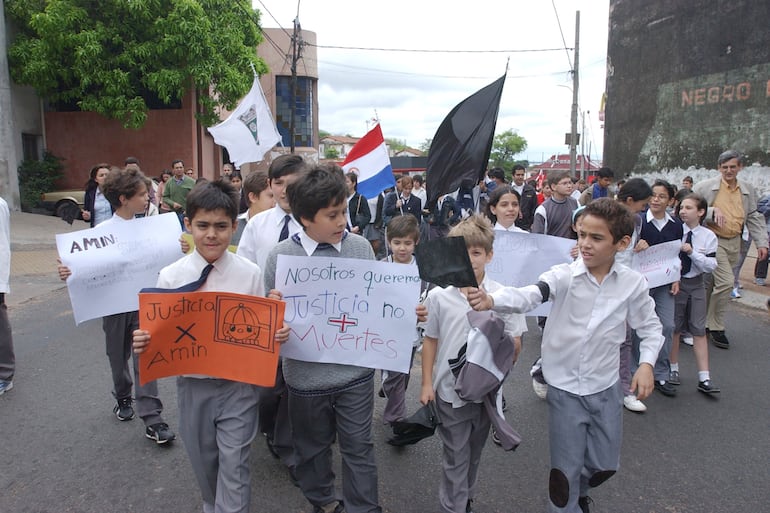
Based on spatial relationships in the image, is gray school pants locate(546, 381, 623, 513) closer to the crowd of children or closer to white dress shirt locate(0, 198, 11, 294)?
the crowd of children

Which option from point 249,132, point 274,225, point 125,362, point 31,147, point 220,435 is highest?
point 31,147

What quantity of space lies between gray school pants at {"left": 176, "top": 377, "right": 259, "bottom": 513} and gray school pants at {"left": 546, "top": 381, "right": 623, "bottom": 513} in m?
1.44

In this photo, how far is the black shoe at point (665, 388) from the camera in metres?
4.57

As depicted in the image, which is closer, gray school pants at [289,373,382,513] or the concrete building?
gray school pants at [289,373,382,513]

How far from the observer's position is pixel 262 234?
11.9 feet

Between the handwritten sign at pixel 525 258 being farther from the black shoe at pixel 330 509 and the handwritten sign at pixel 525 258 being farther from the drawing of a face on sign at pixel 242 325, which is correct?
the drawing of a face on sign at pixel 242 325

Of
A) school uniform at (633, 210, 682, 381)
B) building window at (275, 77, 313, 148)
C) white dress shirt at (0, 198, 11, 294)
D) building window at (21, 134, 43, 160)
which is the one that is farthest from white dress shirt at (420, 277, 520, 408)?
building window at (275, 77, 313, 148)

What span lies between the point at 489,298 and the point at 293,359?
102cm

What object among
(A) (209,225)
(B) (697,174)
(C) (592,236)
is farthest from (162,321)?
(B) (697,174)

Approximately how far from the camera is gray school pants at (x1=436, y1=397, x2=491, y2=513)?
2668mm

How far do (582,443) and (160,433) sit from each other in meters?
2.65

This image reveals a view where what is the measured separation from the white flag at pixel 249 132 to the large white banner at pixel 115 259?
4.80 meters

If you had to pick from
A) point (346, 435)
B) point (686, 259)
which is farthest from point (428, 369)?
point (686, 259)

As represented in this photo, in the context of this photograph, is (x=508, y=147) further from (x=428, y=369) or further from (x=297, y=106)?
(x=428, y=369)
